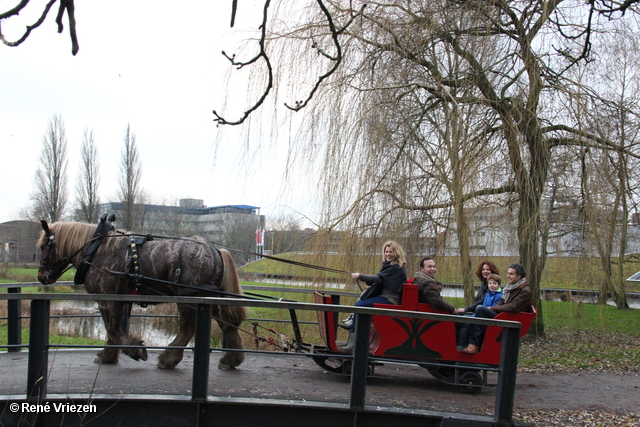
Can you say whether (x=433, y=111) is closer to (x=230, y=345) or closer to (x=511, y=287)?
(x=511, y=287)

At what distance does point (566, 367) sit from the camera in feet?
28.1

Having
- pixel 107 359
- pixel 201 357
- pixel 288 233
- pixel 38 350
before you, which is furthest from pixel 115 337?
pixel 288 233

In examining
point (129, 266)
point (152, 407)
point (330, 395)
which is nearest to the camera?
point (152, 407)

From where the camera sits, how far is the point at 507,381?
4.61m

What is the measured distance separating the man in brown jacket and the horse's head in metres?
4.42

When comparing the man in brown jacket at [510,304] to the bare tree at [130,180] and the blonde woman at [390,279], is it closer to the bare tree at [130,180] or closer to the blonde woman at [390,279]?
the blonde woman at [390,279]

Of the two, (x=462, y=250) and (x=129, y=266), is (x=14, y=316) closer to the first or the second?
(x=129, y=266)

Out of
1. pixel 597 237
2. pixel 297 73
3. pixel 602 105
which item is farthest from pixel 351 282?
pixel 602 105

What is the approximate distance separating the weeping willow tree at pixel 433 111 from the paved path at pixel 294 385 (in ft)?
7.42

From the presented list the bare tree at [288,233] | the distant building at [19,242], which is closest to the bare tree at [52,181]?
the distant building at [19,242]

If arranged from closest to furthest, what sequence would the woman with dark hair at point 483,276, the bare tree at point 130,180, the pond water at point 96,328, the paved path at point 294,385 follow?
the paved path at point 294,385
the woman with dark hair at point 483,276
the pond water at point 96,328
the bare tree at point 130,180

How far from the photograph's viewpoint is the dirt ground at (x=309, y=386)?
4793 mm

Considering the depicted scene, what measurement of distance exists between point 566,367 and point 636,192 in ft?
11.1

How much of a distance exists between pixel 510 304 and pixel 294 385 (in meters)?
2.42
